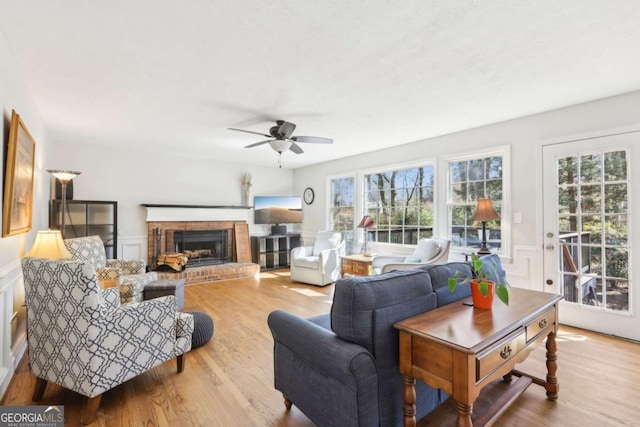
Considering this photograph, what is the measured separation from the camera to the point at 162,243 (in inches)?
223

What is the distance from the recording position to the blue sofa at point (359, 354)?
1370 mm

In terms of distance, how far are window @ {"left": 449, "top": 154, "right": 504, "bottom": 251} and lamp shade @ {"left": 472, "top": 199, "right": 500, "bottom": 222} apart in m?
0.43

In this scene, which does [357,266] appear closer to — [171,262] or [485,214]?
[485,214]

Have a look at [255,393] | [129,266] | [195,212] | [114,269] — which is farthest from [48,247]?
[195,212]

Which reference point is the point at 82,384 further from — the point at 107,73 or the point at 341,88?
the point at 341,88

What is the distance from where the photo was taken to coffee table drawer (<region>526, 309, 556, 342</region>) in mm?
1695

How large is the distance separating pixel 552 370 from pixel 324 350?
1620 mm

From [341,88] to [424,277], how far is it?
1915 millimetres

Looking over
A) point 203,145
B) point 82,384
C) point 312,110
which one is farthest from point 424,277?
point 203,145

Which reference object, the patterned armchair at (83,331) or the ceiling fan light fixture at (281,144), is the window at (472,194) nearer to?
the ceiling fan light fixture at (281,144)

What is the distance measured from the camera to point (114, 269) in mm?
3174

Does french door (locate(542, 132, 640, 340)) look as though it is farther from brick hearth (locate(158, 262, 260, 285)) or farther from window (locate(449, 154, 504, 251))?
brick hearth (locate(158, 262, 260, 285))

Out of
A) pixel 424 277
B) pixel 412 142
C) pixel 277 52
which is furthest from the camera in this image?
pixel 412 142

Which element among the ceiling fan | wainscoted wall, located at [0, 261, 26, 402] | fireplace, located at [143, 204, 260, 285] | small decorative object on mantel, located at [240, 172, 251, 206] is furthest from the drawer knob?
small decorative object on mantel, located at [240, 172, 251, 206]
